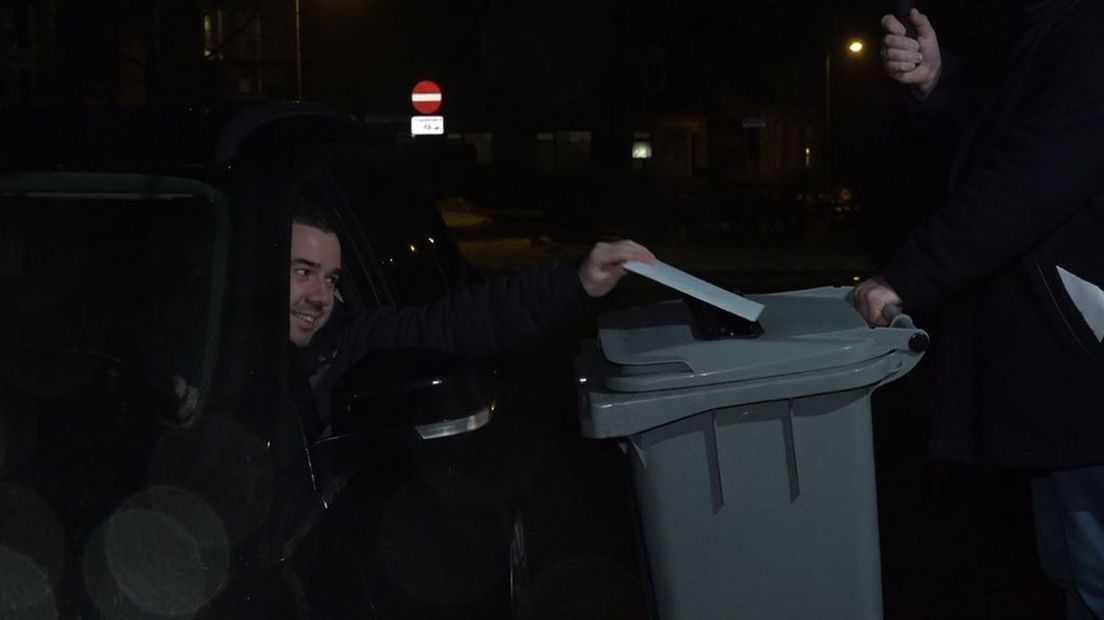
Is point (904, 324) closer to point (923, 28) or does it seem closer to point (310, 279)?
point (923, 28)

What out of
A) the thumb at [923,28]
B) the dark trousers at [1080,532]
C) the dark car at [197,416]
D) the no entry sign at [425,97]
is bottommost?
the dark trousers at [1080,532]

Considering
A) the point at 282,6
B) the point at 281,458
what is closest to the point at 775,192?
the point at 282,6

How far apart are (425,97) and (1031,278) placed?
69.9 feet

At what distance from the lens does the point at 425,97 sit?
23.4m

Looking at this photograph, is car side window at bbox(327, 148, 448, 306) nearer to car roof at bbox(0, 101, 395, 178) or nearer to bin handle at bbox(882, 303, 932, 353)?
car roof at bbox(0, 101, 395, 178)

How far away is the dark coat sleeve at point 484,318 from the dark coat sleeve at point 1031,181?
2.44ft

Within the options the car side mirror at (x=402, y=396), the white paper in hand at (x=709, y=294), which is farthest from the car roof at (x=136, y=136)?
the white paper in hand at (x=709, y=294)

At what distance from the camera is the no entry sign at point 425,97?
23.4 meters

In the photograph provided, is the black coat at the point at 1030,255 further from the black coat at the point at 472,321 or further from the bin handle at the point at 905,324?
the black coat at the point at 472,321

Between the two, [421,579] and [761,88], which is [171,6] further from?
[761,88]

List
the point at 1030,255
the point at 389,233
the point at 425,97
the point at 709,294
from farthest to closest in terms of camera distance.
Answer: the point at 425,97
the point at 389,233
the point at 1030,255
the point at 709,294

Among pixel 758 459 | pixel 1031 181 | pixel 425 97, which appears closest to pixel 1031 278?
pixel 1031 181

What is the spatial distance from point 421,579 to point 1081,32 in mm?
1501

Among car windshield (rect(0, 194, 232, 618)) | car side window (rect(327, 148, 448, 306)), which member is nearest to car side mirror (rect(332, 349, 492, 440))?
car windshield (rect(0, 194, 232, 618))
